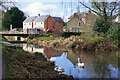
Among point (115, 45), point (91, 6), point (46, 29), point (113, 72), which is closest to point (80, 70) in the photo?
point (113, 72)

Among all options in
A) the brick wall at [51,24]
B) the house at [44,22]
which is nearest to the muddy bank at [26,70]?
the brick wall at [51,24]

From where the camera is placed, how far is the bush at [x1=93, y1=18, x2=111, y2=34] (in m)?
18.6

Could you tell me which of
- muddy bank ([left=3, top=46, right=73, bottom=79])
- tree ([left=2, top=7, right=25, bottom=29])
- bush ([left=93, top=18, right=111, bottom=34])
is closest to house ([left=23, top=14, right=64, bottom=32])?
tree ([left=2, top=7, right=25, bottom=29])

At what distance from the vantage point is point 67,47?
812 inches

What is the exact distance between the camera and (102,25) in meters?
18.9

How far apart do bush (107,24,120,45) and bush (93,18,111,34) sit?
89 cm

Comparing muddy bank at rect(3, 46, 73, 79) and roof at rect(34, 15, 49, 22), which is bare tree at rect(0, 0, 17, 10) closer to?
muddy bank at rect(3, 46, 73, 79)

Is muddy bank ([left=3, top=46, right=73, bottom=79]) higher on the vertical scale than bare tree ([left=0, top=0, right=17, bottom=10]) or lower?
lower

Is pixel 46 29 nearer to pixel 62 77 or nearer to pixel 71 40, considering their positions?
pixel 71 40

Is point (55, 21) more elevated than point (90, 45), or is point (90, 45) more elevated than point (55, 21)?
point (55, 21)

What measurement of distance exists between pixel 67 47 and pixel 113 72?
11.8 meters

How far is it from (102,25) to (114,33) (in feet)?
6.13

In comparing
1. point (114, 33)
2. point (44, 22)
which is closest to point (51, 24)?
point (44, 22)

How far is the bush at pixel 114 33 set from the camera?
17050 mm
